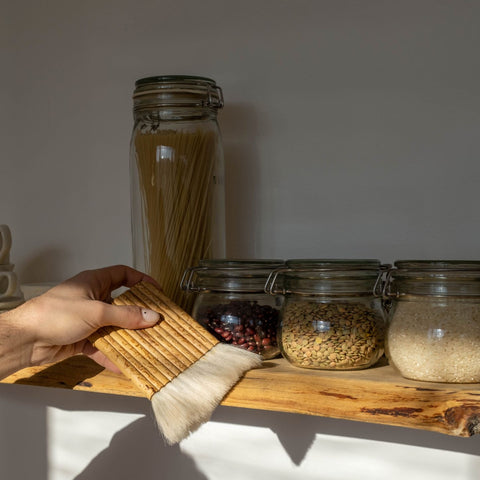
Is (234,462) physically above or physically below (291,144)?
below

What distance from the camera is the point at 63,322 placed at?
80cm

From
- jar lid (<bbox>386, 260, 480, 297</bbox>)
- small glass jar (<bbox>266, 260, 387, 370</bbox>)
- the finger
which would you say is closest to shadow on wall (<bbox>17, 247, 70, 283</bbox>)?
the finger

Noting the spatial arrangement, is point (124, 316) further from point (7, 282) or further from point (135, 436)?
point (135, 436)

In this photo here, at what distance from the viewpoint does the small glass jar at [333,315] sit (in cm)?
74

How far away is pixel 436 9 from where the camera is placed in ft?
3.02

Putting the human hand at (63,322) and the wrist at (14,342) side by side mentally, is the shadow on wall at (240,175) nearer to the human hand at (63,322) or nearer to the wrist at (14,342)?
the human hand at (63,322)

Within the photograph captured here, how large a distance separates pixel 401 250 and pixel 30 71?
2.51ft

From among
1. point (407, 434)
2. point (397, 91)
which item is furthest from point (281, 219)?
point (407, 434)

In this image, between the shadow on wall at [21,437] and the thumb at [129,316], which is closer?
the thumb at [129,316]

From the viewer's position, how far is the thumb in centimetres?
80

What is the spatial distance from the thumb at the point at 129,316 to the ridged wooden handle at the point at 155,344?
1 centimetres

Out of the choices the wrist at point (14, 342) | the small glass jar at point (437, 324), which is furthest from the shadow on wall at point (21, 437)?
the small glass jar at point (437, 324)

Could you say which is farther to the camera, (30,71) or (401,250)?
(30,71)

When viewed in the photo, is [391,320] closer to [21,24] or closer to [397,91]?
[397,91]
